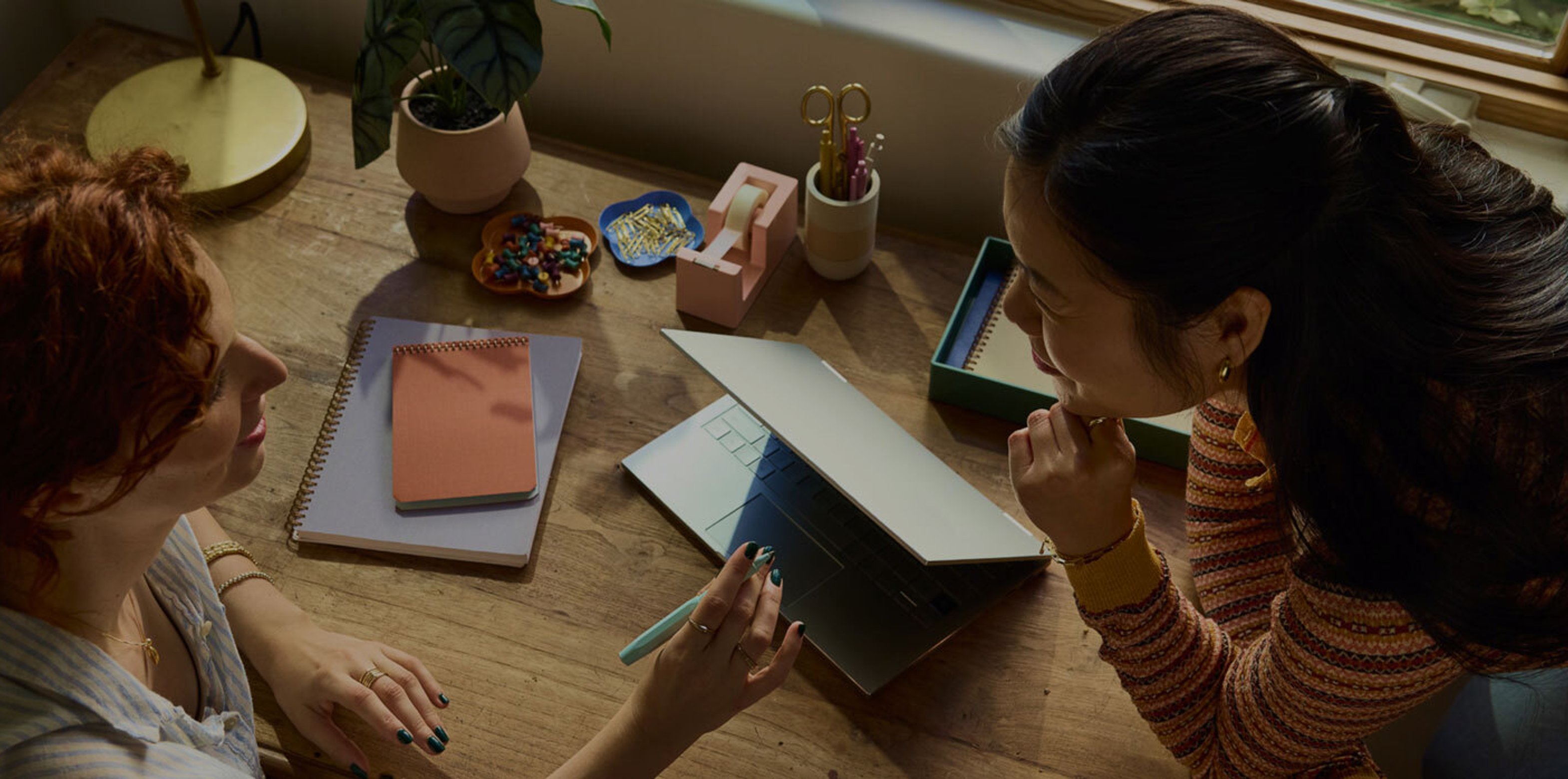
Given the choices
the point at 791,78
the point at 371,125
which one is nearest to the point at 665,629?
the point at 371,125

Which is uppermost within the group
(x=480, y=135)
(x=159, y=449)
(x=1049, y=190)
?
(x=1049, y=190)

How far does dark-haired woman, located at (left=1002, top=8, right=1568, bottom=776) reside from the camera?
76 centimetres

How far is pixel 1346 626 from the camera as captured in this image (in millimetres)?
864

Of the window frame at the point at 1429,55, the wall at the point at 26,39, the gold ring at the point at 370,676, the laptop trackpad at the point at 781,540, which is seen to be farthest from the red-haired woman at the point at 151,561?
the wall at the point at 26,39

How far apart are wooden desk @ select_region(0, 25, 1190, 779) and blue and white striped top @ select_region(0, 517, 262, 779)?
0.13 metres

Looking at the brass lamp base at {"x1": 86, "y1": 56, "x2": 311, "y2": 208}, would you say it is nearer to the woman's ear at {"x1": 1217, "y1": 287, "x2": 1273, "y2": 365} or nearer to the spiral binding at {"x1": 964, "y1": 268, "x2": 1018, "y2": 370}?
the spiral binding at {"x1": 964, "y1": 268, "x2": 1018, "y2": 370}

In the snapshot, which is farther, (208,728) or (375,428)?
(375,428)

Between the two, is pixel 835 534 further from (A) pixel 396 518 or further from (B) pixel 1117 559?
(A) pixel 396 518

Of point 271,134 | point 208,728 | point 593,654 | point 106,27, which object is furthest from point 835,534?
point 106,27

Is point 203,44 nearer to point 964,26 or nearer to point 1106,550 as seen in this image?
point 964,26

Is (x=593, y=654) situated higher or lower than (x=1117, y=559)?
lower

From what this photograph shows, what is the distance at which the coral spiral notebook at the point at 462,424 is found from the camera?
1.16m

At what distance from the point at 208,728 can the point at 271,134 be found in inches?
33.4

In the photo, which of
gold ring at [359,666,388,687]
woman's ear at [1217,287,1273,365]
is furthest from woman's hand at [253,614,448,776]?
woman's ear at [1217,287,1273,365]
